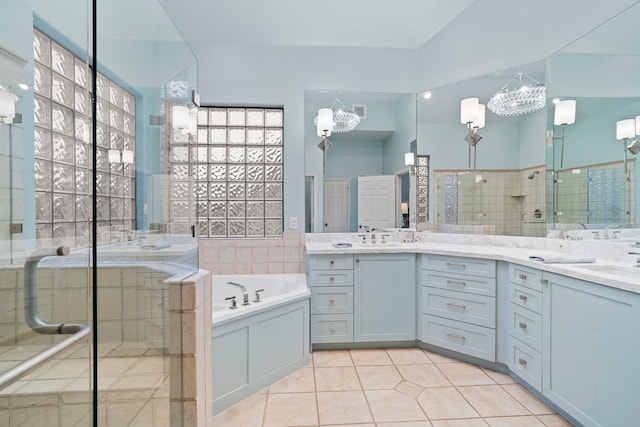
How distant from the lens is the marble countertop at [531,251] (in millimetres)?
1516

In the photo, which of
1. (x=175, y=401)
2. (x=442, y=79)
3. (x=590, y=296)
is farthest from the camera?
(x=442, y=79)

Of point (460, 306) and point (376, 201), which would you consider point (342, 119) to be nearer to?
point (376, 201)

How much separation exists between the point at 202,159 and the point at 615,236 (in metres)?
3.28

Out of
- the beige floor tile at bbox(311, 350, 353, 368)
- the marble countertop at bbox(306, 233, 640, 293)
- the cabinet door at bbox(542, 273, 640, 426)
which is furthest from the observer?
the beige floor tile at bbox(311, 350, 353, 368)

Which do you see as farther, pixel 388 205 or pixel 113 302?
pixel 388 205

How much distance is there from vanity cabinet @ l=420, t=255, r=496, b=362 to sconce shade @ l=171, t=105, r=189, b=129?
2.01 m

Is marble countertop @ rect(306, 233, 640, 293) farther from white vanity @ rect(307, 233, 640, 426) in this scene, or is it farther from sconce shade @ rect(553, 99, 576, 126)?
sconce shade @ rect(553, 99, 576, 126)

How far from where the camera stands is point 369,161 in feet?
9.94

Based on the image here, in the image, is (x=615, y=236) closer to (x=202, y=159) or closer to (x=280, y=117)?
(x=280, y=117)

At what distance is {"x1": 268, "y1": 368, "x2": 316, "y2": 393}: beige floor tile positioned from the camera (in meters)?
1.97

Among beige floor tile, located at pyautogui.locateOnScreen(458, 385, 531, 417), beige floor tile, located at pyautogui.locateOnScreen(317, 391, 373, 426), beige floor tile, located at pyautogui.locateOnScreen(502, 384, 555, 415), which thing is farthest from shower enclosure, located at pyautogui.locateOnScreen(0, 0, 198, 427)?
beige floor tile, located at pyautogui.locateOnScreen(502, 384, 555, 415)

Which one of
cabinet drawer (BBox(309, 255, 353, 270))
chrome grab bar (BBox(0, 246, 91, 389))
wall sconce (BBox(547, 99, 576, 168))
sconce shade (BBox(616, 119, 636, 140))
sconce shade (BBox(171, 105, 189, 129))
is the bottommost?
cabinet drawer (BBox(309, 255, 353, 270))

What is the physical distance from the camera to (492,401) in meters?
1.85

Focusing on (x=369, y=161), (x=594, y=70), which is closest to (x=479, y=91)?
(x=594, y=70)
